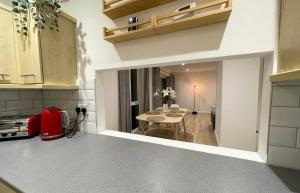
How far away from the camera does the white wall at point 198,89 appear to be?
6922 millimetres

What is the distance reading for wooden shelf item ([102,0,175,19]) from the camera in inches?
34.4

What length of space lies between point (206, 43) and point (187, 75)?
6806mm

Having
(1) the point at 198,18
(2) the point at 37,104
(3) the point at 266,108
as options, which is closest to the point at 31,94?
(2) the point at 37,104

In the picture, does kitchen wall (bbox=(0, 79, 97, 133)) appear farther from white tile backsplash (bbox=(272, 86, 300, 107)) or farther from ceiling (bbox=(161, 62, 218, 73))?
ceiling (bbox=(161, 62, 218, 73))

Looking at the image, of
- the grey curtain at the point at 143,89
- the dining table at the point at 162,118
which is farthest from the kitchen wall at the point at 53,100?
the grey curtain at the point at 143,89

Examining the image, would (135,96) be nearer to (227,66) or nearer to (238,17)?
(227,66)

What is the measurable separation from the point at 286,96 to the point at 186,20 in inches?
24.8

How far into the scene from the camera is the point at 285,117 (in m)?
0.66

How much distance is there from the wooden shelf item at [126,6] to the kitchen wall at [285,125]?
832 mm

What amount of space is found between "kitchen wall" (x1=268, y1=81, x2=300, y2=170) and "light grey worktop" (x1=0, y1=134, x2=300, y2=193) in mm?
62

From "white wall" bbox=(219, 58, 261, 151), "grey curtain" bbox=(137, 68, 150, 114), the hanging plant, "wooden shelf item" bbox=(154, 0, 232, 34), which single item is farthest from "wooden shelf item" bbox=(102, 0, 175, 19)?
"grey curtain" bbox=(137, 68, 150, 114)

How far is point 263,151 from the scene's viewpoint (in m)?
0.76

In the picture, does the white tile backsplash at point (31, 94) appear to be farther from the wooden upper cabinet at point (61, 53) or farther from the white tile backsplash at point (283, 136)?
the white tile backsplash at point (283, 136)

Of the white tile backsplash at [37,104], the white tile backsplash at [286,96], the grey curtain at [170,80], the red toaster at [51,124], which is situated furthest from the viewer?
the grey curtain at [170,80]
